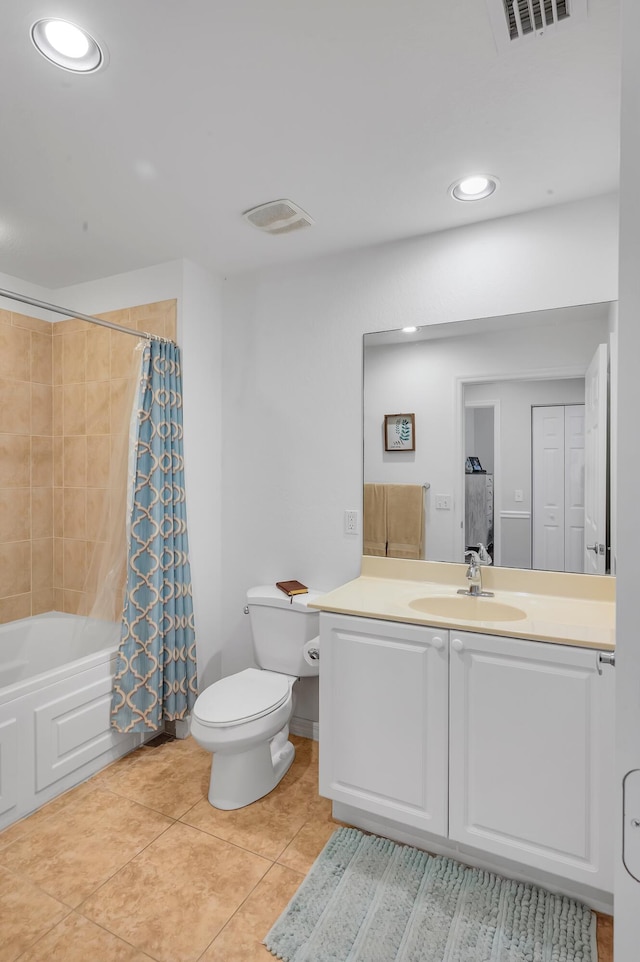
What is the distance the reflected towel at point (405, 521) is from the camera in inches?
92.4

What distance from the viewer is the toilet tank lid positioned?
2.39m

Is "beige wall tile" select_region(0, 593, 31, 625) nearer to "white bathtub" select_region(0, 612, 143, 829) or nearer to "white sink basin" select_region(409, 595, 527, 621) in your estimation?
"white bathtub" select_region(0, 612, 143, 829)

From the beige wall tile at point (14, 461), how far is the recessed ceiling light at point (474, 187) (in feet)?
8.31

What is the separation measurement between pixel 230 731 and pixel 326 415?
147 cm

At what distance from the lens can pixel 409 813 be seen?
178cm

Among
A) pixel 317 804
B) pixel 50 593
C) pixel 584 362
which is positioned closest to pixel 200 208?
pixel 584 362

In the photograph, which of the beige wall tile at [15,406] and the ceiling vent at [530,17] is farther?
the beige wall tile at [15,406]

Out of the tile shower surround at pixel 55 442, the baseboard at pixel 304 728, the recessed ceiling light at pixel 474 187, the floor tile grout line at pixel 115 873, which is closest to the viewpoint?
the floor tile grout line at pixel 115 873

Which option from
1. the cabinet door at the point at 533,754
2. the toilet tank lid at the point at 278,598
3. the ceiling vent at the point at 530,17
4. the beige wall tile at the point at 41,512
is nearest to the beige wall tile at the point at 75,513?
the beige wall tile at the point at 41,512

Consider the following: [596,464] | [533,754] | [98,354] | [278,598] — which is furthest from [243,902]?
[98,354]

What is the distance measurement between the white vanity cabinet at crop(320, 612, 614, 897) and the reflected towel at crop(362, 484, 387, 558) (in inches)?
23.4

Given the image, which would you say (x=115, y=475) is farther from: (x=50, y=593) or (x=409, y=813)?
(x=409, y=813)

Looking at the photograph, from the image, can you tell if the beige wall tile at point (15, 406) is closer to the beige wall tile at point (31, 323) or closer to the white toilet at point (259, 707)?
the beige wall tile at point (31, 323)

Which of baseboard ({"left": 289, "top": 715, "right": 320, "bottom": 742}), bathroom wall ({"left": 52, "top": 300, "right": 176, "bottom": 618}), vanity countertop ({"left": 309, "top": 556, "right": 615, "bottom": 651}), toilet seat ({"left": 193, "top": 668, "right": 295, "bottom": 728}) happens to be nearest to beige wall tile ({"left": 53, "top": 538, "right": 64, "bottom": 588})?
bathroom wall ({"left": 52, "top": 300, "right": 176, "bottom": 618})
